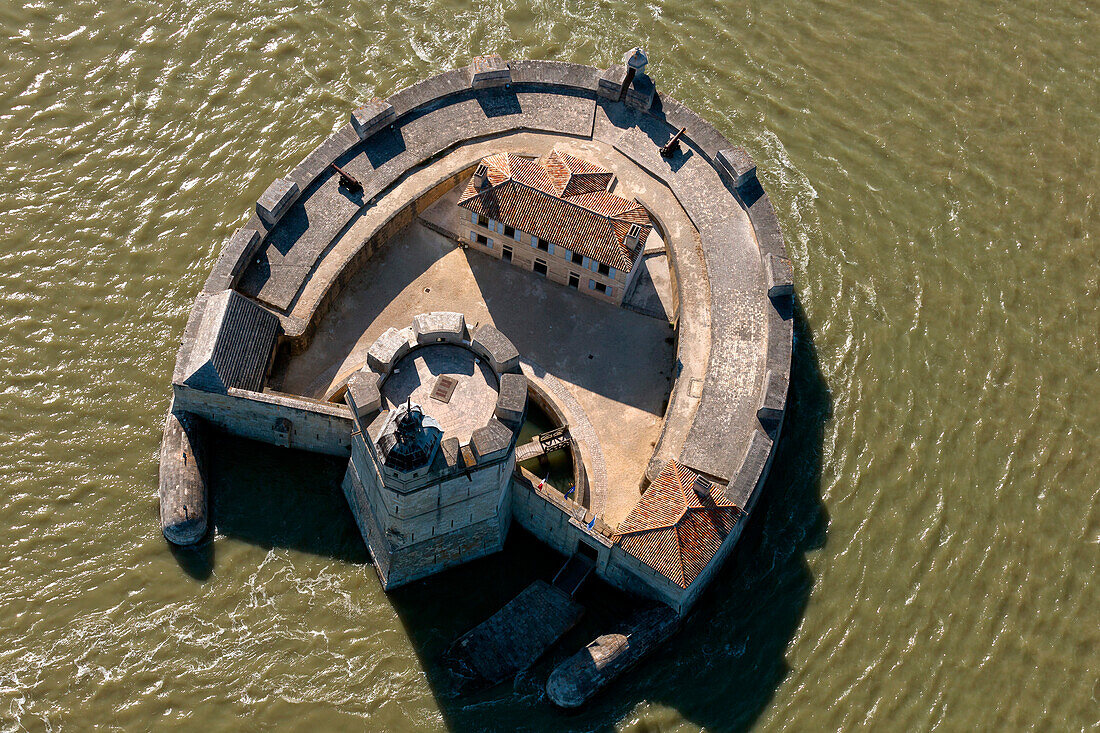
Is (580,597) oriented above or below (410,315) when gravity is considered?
below

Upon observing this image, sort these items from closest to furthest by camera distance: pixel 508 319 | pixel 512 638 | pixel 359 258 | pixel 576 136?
pixel 512 638, pixel 359 258, pixel 508 319, pixel 576 136

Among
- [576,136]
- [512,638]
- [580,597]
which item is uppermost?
[576,136]

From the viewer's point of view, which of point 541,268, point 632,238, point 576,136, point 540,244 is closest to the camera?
point 632,238

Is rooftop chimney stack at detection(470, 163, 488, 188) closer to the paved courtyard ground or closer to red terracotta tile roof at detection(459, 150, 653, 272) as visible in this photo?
red terracotta tile roof at detection(459, 150, 653, 272)

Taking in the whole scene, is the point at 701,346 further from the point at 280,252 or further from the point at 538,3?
the point at 538,3

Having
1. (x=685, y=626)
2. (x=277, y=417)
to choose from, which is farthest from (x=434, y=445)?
(x=685, y=626)

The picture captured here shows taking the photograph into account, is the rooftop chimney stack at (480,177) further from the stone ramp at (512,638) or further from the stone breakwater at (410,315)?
the stone ramp at (512,638)

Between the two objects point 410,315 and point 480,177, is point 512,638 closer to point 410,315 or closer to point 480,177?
point 410,315
